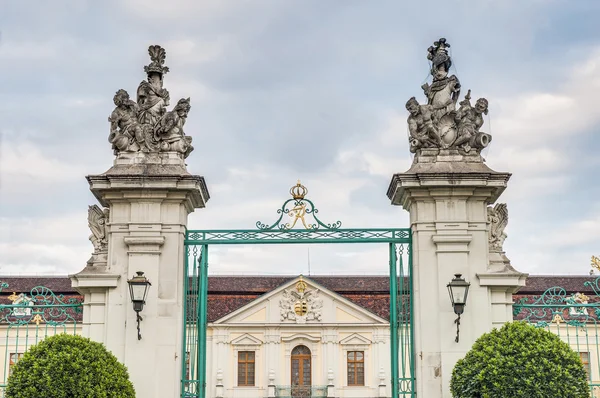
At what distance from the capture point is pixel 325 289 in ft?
139

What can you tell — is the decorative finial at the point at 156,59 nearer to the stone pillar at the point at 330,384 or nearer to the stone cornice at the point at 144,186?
the stone cornice at the point at 144,186

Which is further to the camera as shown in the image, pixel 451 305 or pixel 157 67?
pixel 157 67

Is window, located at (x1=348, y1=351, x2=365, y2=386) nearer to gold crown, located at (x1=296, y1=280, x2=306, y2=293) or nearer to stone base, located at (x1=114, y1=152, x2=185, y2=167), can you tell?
gold crown, located at (x1=296, y1=280, x2=306, y2=293)

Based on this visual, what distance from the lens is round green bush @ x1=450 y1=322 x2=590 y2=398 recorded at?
9.94 m

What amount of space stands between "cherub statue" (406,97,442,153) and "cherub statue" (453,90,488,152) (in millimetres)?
328

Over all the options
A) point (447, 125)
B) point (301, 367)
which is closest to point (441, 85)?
point (447, 125)

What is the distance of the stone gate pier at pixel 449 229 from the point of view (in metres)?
11.5

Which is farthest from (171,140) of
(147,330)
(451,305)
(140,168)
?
(451,305)

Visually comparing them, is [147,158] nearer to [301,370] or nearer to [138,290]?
[138,290]

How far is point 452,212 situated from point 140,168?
442cm

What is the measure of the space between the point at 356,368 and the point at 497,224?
3220cm

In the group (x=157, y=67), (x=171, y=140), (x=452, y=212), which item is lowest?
(x=452, y=212)

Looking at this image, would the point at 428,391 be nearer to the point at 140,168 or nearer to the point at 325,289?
the point at 140,168

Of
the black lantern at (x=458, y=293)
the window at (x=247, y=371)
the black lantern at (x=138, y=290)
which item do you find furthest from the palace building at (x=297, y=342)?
the black lantern at (x=458, y=293)
